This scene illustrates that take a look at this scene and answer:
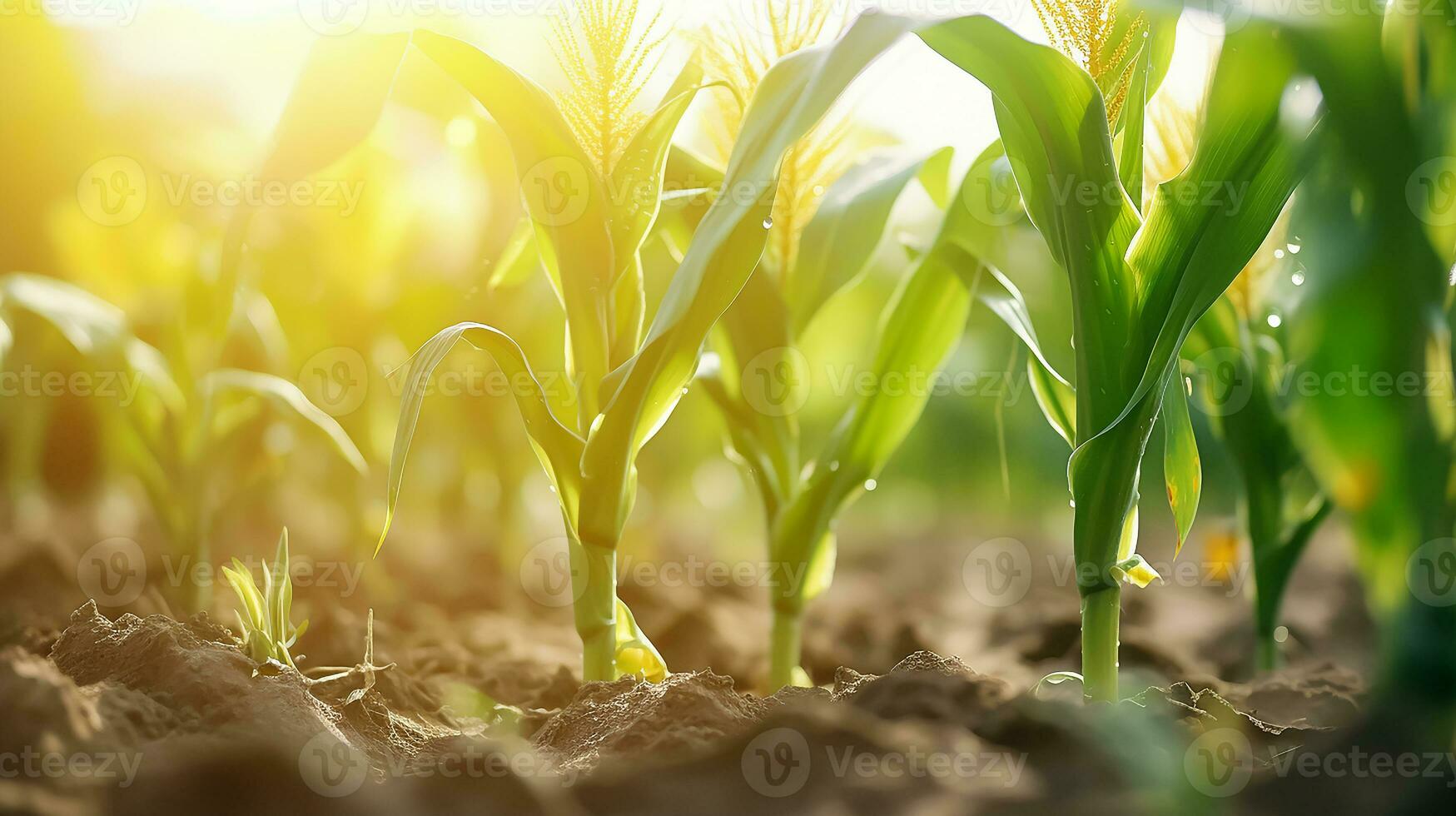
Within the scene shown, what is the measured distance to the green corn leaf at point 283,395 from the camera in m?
1.04

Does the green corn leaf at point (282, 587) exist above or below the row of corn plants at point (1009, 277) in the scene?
below

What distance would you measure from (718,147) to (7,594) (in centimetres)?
108

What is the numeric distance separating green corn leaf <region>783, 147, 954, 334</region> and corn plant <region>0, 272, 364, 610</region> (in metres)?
0.58

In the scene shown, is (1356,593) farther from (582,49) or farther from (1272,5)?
(582,49)

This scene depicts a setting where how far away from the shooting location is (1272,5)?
0.53 m

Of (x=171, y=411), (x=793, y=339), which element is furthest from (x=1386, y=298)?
(x=171, y=411)

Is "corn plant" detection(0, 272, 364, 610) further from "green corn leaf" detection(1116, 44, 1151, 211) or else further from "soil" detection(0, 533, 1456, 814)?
"green corn leaf" detection(1116, 44, 1151, 211)

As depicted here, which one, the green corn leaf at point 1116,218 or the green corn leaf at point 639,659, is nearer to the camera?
the green corn leaf at point 1116,218

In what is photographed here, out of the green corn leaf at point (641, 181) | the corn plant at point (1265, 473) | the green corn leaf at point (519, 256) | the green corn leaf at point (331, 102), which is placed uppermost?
the green corn leaf at point (331, 102)

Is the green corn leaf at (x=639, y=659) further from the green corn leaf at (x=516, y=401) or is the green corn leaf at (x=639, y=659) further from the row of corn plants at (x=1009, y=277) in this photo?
the green corn leaf at (x=516, y=401)

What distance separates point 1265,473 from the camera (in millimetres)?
919

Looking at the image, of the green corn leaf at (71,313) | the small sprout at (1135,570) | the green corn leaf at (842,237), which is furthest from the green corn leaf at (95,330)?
the small sprout at (1135,570)

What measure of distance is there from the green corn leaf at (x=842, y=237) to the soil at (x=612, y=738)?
0.41 m

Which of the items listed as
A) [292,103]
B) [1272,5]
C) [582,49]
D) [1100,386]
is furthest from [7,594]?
[1272,5]
